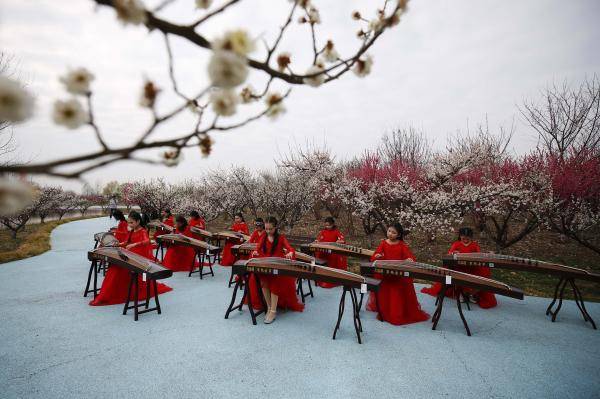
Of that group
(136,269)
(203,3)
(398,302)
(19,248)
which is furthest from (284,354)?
(19,248)

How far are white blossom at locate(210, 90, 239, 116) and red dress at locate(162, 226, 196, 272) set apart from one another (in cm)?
700

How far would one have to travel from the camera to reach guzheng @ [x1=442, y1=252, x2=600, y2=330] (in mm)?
4204

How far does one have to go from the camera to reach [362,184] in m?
11.5

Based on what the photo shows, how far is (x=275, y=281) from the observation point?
4.65 meters

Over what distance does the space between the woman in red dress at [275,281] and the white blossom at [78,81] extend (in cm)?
371

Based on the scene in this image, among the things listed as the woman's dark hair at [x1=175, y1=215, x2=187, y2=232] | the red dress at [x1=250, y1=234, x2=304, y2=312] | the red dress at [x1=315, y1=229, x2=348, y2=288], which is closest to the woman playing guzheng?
the red dress at [x1=315, y1=229, x2=348, y2=288]

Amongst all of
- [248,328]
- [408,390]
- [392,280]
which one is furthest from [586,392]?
[248,328]

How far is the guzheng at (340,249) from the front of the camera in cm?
577

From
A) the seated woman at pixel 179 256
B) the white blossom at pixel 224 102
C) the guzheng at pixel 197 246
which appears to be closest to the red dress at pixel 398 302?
the guzheng at pixel 197 246

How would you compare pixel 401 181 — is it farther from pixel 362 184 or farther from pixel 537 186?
pixel 537 186

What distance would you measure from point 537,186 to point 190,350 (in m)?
10.5

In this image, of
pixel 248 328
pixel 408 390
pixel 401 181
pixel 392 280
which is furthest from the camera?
pixel 401 181

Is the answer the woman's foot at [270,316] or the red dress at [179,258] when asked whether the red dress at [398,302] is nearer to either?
the woman's foot at [270,316]

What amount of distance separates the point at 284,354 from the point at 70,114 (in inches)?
131
